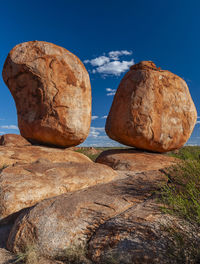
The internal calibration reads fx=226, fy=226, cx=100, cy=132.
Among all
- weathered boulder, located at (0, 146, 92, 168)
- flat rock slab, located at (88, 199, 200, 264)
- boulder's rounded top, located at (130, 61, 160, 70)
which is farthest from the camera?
boulder's rounded top, located at (130, 61, 160, 70)

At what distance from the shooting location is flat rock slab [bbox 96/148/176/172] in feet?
24.5

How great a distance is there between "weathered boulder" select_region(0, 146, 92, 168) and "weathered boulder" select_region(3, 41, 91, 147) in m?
0.49

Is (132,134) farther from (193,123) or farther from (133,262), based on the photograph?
(133,262)

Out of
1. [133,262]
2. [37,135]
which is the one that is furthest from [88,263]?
[37,135]

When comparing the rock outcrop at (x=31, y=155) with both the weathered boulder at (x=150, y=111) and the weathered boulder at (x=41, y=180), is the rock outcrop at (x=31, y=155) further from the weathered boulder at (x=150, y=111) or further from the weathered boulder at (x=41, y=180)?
the weathered boulder at (x=150, y=111)

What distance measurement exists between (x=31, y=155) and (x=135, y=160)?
135 inches

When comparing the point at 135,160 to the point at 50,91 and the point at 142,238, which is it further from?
the point at 142,238

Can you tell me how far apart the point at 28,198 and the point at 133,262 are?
2.31 metres

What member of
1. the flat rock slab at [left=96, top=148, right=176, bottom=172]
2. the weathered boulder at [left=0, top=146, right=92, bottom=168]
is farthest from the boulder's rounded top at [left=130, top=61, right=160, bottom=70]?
the weathered boulder at [left=0, top=146, right=92, bottom=168]

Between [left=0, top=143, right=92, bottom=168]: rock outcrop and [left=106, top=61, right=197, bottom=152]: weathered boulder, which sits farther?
[left=106, top=61, right=197, bottom=152]: weathered boulder

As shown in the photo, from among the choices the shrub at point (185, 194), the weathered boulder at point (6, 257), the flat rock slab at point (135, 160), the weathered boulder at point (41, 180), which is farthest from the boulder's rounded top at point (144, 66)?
the weathered boulder at point (6, 257)

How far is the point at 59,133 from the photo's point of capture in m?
7.52

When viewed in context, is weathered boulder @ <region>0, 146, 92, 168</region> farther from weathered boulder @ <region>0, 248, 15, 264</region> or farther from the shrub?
the shrub

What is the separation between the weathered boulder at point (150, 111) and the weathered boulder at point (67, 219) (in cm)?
426
